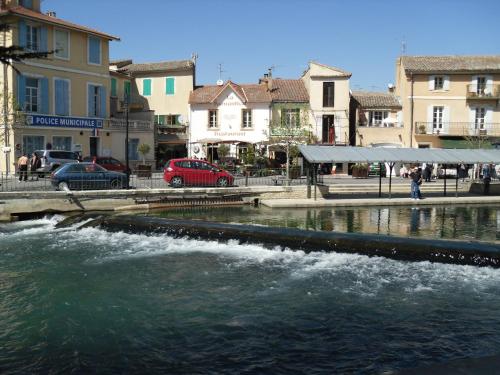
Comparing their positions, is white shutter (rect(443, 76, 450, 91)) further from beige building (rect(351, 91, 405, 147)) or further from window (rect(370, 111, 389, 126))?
window (rect(370, 111, 389, 126))

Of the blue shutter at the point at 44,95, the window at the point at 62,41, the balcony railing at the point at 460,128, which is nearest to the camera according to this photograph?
the blue shutter at the point at 44,95

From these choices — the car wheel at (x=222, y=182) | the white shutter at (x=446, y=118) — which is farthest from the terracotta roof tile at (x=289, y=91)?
the car wheel at (x=222, y=182)

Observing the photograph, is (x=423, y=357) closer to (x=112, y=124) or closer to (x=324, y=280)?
(x=324, y=280)

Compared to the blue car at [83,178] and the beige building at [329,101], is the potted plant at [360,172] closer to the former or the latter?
the beige building at [329,101]

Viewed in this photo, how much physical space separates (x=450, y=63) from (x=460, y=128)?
5.63m

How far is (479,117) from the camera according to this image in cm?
4503

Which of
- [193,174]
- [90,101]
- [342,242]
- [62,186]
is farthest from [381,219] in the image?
[90,101]

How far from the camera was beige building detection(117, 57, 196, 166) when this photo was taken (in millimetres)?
44531

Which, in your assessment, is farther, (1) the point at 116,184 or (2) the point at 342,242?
(1) the point at 116,184

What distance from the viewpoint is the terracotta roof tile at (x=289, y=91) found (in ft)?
144

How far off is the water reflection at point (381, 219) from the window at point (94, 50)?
18672 mm

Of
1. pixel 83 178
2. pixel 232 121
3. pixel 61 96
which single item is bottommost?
pixel 83 178

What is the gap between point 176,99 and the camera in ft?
148

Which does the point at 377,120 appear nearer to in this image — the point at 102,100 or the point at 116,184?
the point at 102,100
